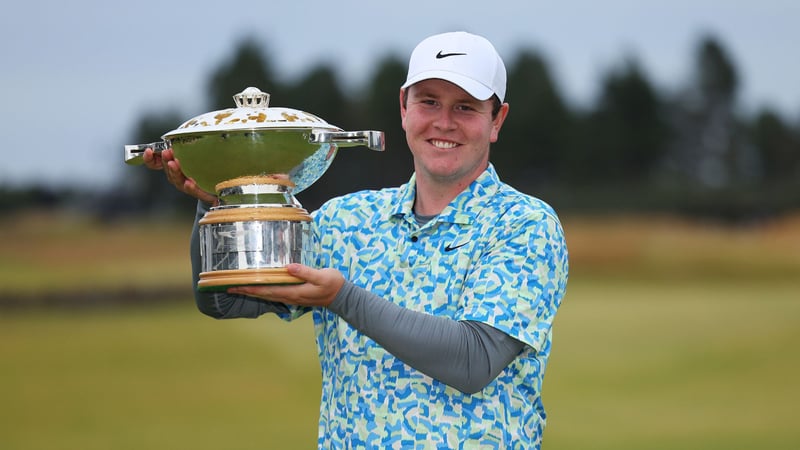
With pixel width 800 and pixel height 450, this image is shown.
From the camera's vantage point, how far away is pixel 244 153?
6.28 feet

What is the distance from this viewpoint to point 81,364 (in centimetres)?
628

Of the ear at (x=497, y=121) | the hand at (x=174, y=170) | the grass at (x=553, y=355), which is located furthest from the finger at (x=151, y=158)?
the grass at (x=553, y=355)

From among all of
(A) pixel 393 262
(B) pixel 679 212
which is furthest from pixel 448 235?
(B) pixel 679 212

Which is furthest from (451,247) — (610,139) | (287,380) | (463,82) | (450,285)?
(610,139)

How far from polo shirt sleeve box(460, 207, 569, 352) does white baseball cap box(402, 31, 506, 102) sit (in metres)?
0.24

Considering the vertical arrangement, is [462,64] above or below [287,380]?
above

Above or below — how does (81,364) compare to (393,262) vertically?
below

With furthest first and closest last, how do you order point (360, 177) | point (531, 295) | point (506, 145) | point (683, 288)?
1. point (683, 288)
2. point (506, 145)
3. point (360, 177)
4. point (531, 295)

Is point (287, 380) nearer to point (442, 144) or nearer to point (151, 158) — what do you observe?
point (151, 158)

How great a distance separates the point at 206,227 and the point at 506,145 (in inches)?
193

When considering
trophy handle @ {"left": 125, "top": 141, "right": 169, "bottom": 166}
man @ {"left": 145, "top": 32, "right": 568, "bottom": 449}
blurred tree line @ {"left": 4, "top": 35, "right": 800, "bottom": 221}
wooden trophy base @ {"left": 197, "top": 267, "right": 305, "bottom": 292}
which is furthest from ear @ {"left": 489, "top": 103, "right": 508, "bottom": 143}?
blurred tree line @ {"left": 4, "top": 35, "right": 800, "bottom": 221}

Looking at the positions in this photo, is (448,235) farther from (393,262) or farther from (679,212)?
(679,212)

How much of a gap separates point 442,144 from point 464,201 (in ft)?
0.38

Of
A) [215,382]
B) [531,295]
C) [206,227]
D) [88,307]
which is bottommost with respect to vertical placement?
[215,382]
